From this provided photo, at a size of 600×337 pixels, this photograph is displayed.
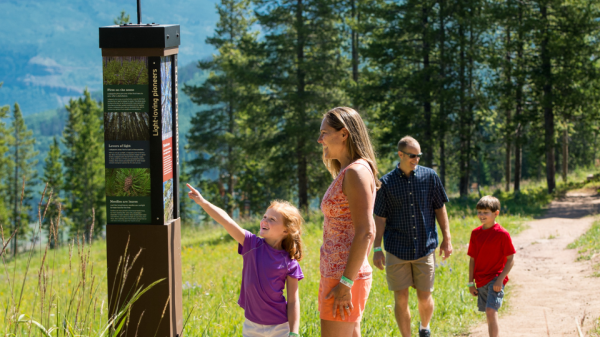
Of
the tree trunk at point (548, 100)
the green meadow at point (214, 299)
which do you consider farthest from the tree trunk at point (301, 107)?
the tree trunk at point (548, 100)

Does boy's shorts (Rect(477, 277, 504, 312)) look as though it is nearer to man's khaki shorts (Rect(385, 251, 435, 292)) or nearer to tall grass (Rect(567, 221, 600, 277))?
man's khaki shorts (Rect(385, 251, 435, 292))

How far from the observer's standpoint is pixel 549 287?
7305mm

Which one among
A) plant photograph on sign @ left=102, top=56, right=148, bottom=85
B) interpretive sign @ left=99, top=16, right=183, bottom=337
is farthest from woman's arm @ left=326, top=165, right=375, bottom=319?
plant photograph on sign @ left=102, top=56, right=148, bottom=85

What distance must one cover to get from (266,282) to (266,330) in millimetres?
307

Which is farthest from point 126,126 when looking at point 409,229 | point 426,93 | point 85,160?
point 85,160

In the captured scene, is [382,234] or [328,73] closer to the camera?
[382,234]

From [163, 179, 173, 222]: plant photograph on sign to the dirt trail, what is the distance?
8.27ft

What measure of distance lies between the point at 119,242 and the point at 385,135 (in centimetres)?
1919

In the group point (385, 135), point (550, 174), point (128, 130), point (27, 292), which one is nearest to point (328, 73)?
point (385, 135)

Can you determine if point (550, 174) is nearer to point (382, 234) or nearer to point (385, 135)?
point (385, 135)

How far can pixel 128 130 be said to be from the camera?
11.6ft

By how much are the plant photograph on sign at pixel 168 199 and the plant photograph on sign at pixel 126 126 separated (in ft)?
1.24

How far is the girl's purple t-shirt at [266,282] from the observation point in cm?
320

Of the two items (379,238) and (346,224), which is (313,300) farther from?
(346,224)
